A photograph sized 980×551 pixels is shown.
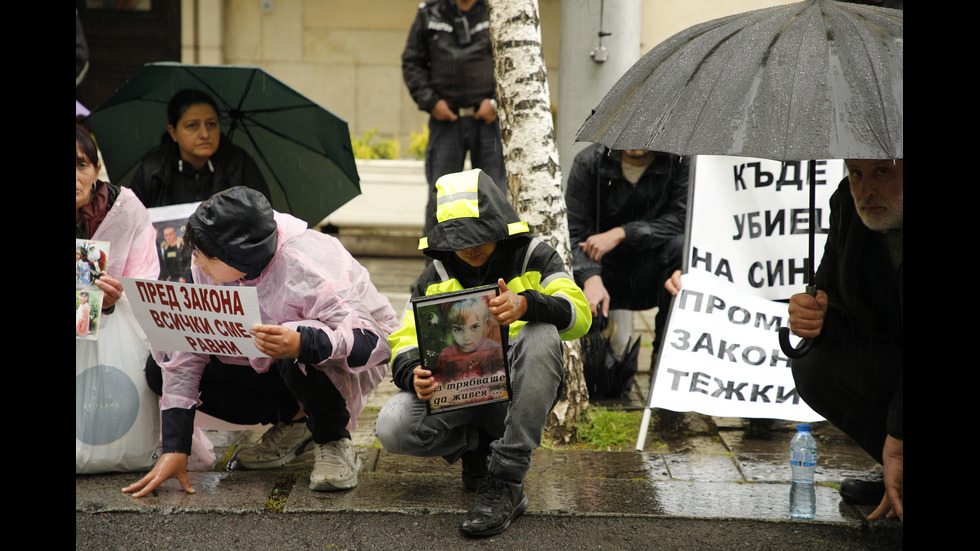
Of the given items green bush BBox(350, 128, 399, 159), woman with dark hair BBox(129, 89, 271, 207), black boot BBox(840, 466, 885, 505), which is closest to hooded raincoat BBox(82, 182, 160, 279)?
woman with dark hair BBox(129, 89, 271, 207)

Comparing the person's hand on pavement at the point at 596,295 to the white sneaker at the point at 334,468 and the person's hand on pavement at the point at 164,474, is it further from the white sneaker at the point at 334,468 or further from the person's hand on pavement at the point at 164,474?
the person's hand on pavement at the point at 164,474

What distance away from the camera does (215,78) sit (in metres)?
4.61

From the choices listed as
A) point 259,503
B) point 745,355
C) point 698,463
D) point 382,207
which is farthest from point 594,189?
point 382,207

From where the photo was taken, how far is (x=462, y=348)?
3.17 metres

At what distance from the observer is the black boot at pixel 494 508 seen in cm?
315

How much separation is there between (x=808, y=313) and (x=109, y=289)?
8.20 ft

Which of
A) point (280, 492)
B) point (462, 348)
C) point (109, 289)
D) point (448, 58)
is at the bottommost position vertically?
point (280, 492)

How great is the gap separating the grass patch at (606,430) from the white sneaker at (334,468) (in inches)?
43.5

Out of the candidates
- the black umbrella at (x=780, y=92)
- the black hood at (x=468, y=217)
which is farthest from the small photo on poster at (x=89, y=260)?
the black umbrella at (x=780, y=92)

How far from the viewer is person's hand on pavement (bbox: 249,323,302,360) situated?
3.19 meters

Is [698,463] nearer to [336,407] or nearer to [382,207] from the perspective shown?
[336,407]

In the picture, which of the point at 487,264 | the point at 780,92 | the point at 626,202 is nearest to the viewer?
the point at 780,92

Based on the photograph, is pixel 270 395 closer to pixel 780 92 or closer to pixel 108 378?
pixel 108 378

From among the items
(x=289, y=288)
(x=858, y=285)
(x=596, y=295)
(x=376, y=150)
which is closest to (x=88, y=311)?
(x=289, y=288)
